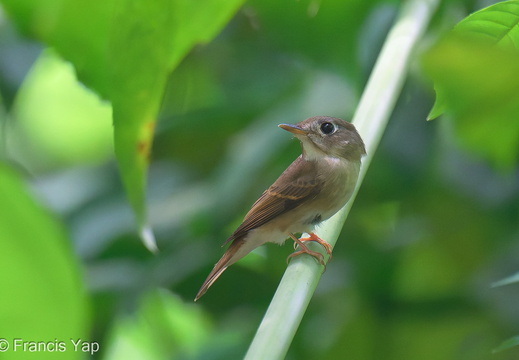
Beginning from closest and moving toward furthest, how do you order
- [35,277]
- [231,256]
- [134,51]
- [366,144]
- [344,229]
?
1. [35,277]
2. [134,51]
3. [366,144]
4. [231,256]
5. [344,229]

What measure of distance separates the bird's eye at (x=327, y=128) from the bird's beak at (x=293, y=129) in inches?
3.9

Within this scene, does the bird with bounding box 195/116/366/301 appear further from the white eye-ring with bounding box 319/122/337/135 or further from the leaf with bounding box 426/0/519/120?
the leaf with bounding box 426/0/519/120

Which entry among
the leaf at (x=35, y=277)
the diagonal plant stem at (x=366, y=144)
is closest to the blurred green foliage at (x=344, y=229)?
the diagonal plant stem at (x=366, y=144)

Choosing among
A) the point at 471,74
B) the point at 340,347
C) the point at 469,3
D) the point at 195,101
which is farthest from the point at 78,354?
the point at 195,101

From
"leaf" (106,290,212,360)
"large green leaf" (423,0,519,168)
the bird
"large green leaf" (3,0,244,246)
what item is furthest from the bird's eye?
"large green leaf" (3,0,244,246)

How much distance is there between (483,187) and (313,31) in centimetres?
53

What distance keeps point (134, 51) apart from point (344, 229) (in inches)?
36.6

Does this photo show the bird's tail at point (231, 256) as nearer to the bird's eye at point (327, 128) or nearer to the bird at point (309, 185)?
the bird at point (309, 185)

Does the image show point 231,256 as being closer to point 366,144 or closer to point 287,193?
point 287,193

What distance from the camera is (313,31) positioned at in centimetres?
155

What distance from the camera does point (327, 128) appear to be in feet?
6.03

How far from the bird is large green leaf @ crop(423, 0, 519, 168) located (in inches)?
24.6

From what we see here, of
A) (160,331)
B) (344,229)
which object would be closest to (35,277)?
(344,229)

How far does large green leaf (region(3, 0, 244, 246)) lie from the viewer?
0.91 metres
